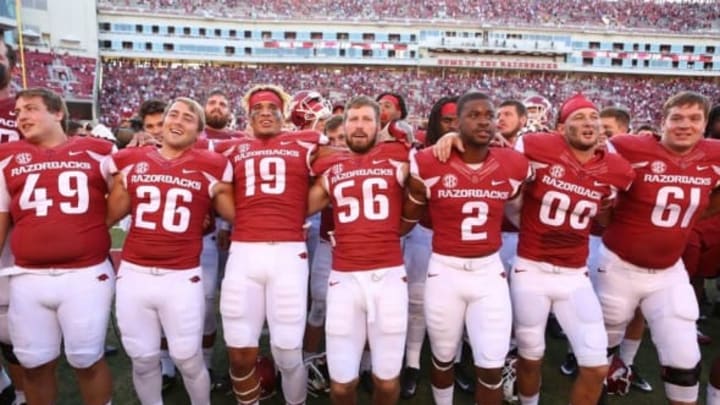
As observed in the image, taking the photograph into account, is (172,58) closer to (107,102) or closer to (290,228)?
(107,102)

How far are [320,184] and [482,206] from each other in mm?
1067

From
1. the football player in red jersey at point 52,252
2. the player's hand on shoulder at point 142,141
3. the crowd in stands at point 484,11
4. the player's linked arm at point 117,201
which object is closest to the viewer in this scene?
the football player in red jersey at point 52,252

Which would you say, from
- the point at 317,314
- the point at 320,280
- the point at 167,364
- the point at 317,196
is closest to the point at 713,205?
the point at 317,196

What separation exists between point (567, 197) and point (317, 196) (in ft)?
5.27

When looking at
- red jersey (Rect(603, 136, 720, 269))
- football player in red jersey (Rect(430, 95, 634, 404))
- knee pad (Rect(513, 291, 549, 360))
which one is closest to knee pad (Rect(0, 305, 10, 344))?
football player in red jersey (Rect(430, 95, 634, 404))

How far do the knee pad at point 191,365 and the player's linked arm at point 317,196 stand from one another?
1170 mm

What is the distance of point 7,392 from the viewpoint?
368 cm

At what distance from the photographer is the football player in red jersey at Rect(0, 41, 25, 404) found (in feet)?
11.4

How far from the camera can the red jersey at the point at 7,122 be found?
12.0ft

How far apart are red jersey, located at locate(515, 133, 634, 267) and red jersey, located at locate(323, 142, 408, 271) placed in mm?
887

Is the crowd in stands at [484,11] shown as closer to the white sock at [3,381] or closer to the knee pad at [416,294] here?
the knee pad at [416,294]

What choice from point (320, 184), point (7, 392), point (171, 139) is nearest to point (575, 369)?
point (320, 184)

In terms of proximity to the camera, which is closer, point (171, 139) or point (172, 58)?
point (171, 139)

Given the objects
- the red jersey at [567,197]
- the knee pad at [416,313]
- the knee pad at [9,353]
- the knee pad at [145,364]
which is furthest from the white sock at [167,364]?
the red jersey at [567,197]
